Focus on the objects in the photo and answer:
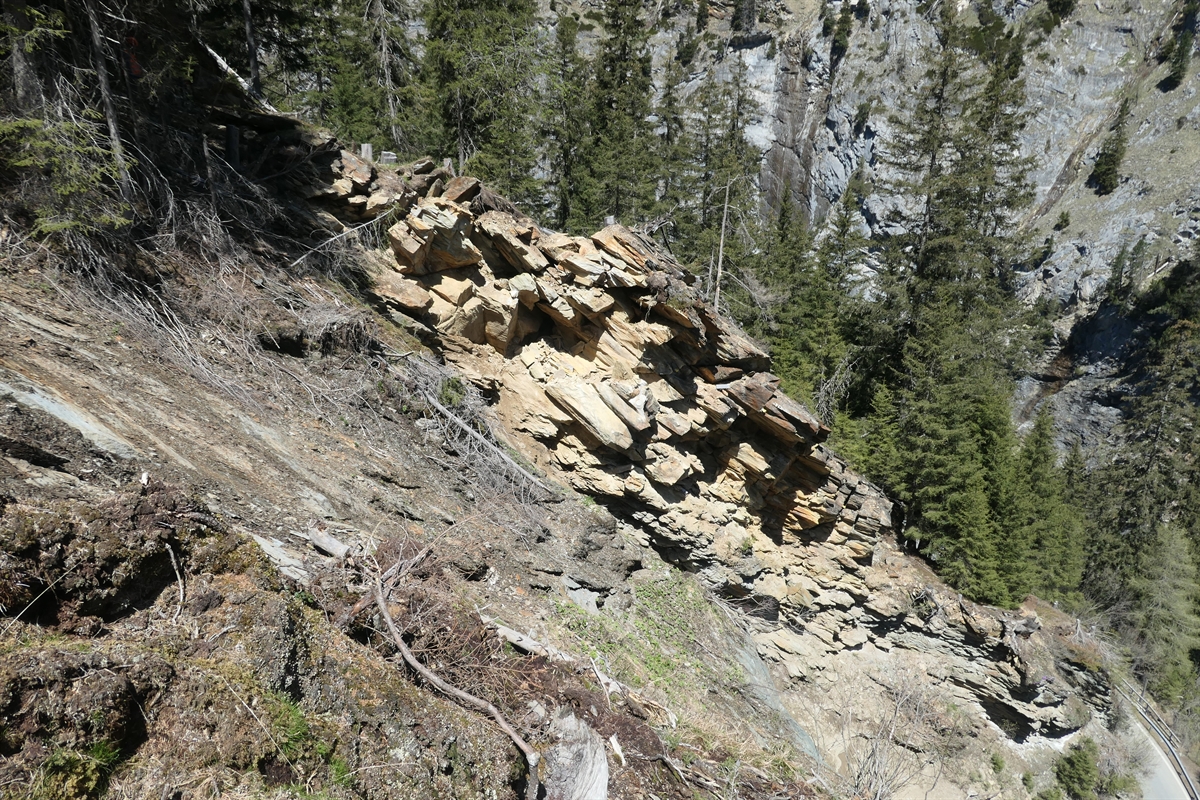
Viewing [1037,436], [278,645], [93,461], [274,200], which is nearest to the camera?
[278,645]

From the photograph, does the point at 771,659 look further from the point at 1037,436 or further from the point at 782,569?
the point at 1037,436

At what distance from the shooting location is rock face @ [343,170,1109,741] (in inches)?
448

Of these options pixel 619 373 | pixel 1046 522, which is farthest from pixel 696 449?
pixel 1046 522

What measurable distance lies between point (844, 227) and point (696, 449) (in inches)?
565

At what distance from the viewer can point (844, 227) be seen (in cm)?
2288

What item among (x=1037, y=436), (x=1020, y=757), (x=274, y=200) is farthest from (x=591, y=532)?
(x=1037, y=436)

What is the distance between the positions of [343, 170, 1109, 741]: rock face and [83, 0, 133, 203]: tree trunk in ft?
13.0

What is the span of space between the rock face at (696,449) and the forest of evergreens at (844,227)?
200 cm

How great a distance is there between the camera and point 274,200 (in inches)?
376

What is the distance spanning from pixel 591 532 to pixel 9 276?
27.7ft

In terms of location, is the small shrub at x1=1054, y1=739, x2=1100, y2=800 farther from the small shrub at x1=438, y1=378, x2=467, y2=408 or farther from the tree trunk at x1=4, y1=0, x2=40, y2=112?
the tree trunk at x1=4, y1=0, x2=40, y2=112

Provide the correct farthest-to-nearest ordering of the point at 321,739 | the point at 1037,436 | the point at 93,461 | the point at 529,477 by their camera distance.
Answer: the point at 1037,436, the point at 529,477, the point at 93,461, the point at 321,739

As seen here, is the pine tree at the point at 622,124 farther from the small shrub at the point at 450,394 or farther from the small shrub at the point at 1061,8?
the small shrub at the point at 1061,8

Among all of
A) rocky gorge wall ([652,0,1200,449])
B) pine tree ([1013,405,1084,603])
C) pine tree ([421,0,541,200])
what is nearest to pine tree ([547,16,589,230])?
pine tree ([421,0,541,200])
